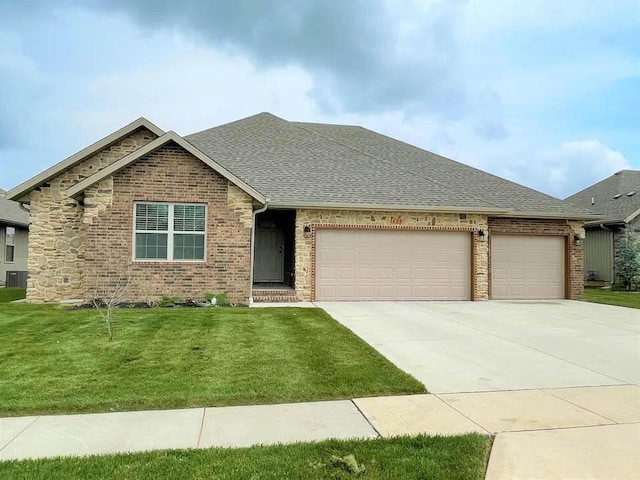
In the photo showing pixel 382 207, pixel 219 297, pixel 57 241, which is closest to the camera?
pixel 219 297

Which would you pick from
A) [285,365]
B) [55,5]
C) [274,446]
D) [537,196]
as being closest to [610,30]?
[537,196]

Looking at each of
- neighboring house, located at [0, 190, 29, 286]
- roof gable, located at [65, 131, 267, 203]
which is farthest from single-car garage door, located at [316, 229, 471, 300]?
neighboring house, located at [0, 190, 29, 286]

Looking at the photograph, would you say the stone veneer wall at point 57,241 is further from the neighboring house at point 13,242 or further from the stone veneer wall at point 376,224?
the neighboring house at point 13,242

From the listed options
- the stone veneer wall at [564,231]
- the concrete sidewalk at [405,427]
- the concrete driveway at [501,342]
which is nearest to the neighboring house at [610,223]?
the stone veneer wall at [564,231]

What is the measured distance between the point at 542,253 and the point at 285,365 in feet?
42.3

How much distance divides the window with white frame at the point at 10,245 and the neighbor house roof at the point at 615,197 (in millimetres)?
28200

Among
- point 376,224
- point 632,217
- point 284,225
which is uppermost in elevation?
point 632,217

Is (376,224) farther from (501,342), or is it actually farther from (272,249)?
(501,342)

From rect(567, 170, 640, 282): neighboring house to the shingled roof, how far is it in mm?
6466

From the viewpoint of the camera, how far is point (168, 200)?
12.8 metres

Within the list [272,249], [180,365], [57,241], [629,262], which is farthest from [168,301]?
[629,262]

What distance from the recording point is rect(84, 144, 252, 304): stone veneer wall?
12453 mm

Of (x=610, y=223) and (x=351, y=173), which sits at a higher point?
(x=351, y=173)

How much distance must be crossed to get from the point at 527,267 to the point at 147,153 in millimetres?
12978
